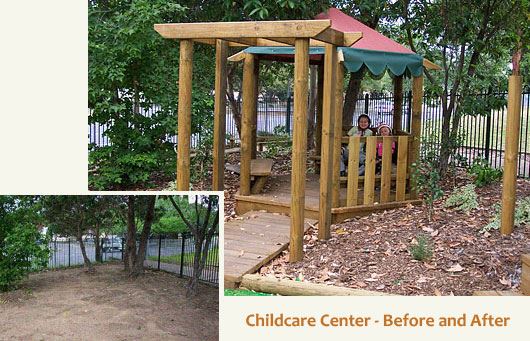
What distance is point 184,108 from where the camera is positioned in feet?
23.9

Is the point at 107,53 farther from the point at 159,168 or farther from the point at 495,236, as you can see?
the point at 495,236

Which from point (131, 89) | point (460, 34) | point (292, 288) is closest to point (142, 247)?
point (292, 288)

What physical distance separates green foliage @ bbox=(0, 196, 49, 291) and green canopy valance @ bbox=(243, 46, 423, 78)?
4608 mm

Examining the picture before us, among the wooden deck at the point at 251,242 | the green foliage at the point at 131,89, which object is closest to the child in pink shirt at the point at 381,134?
the wooden deck at the point at 251,242

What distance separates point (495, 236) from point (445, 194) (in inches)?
81.1

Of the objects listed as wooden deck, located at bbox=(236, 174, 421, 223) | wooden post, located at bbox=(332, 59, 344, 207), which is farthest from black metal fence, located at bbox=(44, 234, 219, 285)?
wooden deck, located at bbox=(236, 174, 421, 223)

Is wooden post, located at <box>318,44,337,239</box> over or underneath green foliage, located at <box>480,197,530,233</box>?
over

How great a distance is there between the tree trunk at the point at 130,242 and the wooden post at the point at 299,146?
2.78 m

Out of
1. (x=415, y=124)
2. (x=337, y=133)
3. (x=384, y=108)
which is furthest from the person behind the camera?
(x=384, y=108)

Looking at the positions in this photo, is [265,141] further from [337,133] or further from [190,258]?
[190,258]

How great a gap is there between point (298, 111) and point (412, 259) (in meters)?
1.74

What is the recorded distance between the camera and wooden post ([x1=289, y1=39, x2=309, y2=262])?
20.8 feet

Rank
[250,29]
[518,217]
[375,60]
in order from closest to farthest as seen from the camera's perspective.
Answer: [250,29] < [518,217] < [375,60]

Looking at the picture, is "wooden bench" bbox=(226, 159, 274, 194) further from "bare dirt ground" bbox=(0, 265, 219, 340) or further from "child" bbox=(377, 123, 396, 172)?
"bare dirt ground" bbox=(0, 265, 219, 340)
